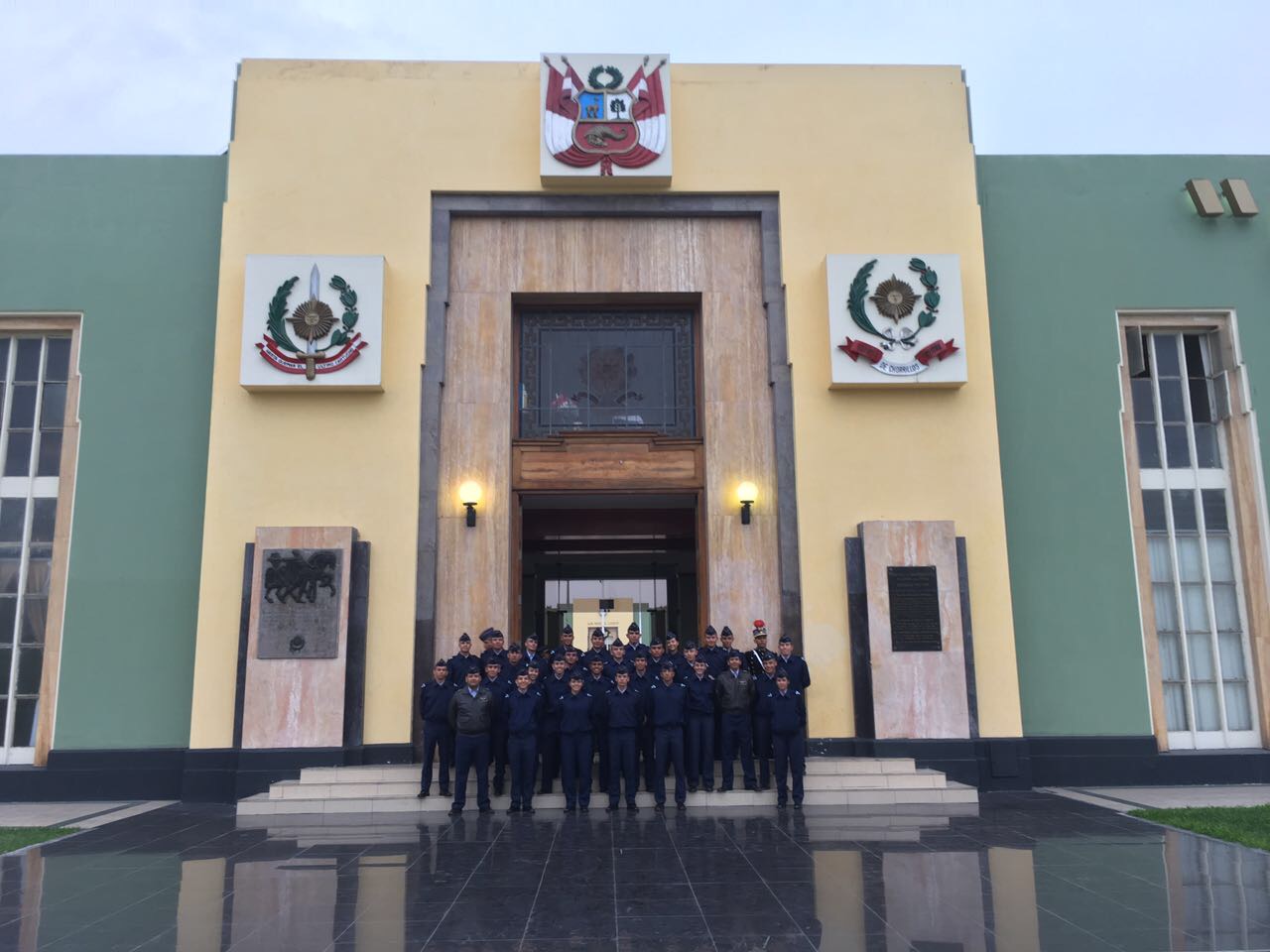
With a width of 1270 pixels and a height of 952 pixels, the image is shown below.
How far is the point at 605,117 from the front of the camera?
12773 mm

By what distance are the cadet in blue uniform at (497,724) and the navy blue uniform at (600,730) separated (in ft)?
2.75

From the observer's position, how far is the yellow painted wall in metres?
11.8

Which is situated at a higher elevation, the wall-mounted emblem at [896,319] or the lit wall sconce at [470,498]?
the wall-mounted emblem at [896,319]

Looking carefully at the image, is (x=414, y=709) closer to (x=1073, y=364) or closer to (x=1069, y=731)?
(x=1069, y=731)

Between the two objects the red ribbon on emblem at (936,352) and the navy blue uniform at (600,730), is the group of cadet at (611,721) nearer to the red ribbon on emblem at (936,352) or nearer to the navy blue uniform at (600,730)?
the navy blue uniform at (600,730)

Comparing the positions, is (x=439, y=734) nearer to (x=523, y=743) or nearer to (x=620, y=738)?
(x=523, y=743)

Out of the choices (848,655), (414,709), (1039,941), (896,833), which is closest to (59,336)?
(414,709)

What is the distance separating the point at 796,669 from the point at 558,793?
9.33 feet

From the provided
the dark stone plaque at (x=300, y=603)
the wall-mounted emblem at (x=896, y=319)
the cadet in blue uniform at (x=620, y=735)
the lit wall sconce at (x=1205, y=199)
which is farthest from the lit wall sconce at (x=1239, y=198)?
the dark stone plaque at (x=300, y=603)

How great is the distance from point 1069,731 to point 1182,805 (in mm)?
1979

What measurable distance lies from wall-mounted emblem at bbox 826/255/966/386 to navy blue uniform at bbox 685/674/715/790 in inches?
167

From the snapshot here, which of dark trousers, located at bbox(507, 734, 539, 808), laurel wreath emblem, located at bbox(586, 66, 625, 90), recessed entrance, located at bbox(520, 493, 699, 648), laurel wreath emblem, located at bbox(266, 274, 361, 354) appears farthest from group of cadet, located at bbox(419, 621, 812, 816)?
recessed entrance, located at bbox(520, 493, 699, 648)

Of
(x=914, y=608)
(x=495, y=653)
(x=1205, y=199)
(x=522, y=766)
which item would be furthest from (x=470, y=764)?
(x=1205, y=199)

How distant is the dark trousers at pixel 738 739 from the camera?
10.3m
